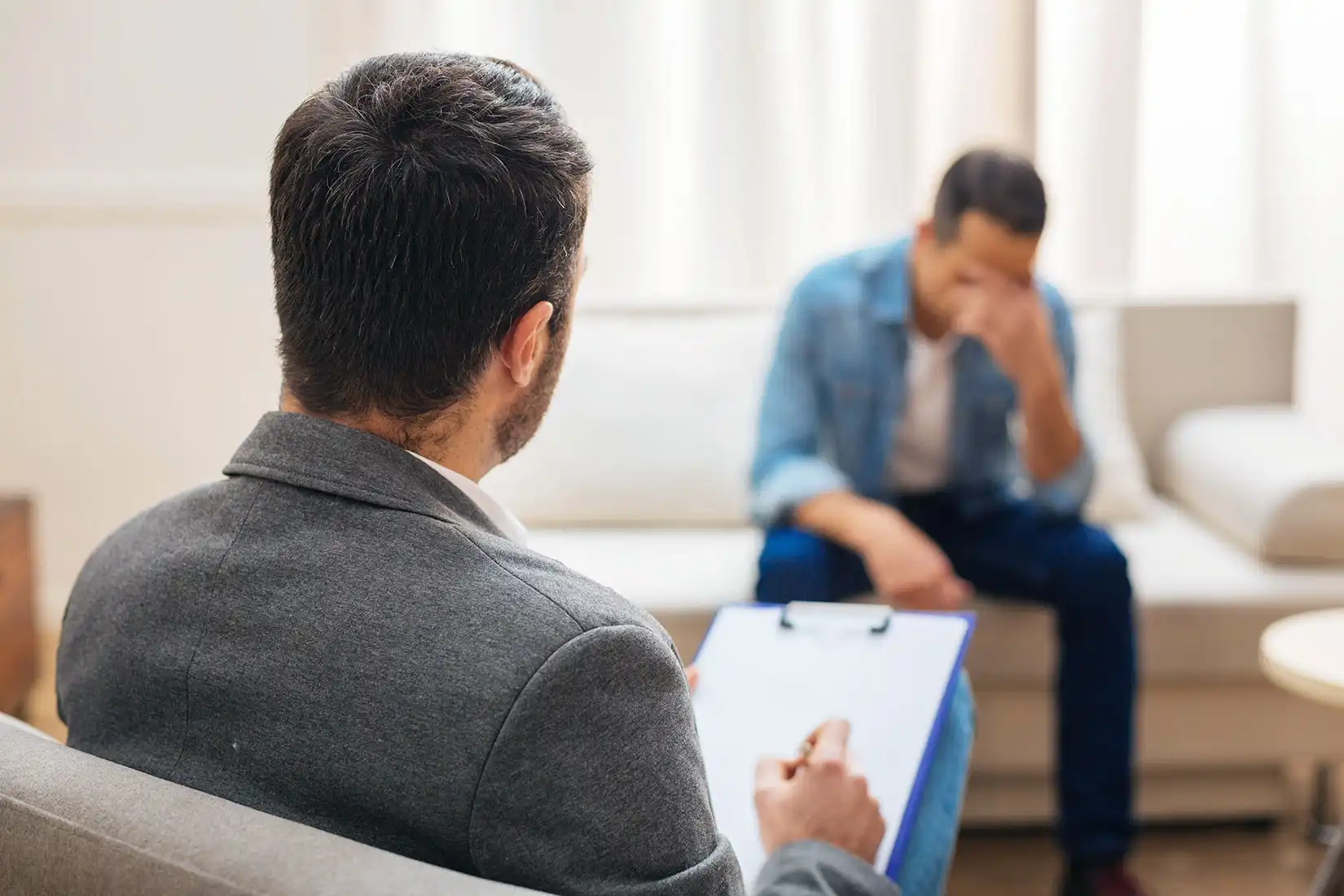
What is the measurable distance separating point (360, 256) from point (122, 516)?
281 centimetres

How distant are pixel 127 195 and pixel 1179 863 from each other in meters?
2.52

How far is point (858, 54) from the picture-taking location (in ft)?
10.4

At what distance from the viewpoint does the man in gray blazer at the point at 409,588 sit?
2.30 ft

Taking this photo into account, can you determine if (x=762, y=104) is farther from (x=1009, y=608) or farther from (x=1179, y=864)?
(x=1179, y=864)

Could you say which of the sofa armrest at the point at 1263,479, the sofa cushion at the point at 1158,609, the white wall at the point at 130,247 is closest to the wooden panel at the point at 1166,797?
the sofa cushion at the point at 1158,609

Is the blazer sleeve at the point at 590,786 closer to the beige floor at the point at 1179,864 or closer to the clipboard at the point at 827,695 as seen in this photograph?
the clipboard at the point at 827,695

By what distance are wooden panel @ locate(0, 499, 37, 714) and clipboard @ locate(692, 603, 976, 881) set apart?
5.44ft

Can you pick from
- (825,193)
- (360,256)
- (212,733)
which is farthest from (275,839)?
(825,193)

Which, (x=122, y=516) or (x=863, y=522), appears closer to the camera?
(x=863, y=522)

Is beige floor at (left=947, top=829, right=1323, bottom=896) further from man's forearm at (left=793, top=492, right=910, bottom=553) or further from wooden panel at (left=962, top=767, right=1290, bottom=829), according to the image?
man's forearm at (left=793, top=492, right=910, bottom=553)

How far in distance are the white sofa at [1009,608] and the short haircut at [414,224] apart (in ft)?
4.39

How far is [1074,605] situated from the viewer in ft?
6.61

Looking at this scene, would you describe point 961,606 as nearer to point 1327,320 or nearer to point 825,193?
point 825,193

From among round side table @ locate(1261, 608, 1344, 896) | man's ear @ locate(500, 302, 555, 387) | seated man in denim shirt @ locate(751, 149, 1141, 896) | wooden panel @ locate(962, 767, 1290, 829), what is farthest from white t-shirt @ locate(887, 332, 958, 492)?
man's ear @ locate(500, 302, 555, 387)
